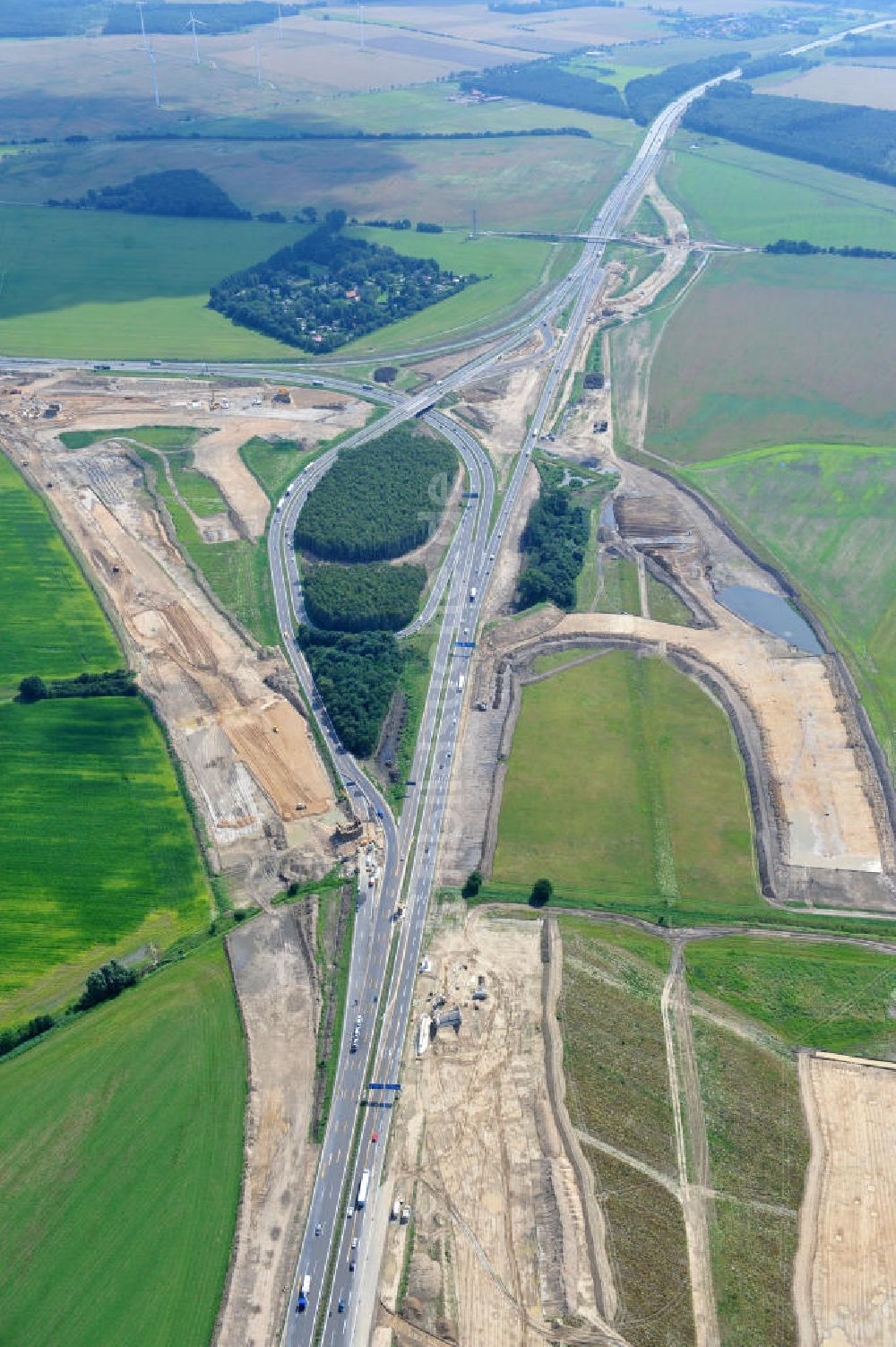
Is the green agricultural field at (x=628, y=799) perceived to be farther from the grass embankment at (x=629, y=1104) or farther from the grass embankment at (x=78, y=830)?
the grass embankment at (x=78, y=830)

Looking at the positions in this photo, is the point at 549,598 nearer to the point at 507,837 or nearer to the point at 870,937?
the point at 507,837

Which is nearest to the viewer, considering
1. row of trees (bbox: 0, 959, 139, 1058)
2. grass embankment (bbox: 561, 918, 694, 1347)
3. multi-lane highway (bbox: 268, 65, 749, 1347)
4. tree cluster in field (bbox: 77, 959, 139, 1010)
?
grass embankment (bbox: 561, 918, 694, 1347)

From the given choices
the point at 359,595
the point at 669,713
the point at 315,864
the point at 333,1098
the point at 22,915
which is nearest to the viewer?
the point at 333,1098

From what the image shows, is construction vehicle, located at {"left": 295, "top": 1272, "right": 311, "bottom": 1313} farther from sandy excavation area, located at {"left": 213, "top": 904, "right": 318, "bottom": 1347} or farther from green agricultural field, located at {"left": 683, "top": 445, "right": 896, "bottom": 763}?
green agricultural field, located at {"left": 683, "top": 445, "right": 896, "bottom": 763}

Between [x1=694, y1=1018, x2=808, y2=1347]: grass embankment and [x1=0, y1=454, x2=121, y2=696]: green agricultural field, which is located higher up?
[x1=0, y1=454, x2=121, y2=696]: green agricultural field

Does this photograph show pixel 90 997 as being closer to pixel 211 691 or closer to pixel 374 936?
pixel 374 936

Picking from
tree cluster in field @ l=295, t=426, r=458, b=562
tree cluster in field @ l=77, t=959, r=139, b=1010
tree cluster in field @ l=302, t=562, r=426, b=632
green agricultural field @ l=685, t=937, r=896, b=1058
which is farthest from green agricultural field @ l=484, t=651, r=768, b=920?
tree cluster in field @ l=295, t=426, r=458, b=562

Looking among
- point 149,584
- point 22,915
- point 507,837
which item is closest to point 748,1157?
point 507,837

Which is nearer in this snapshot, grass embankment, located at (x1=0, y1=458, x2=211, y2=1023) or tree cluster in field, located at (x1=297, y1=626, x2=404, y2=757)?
grass embankment, located at (x1=0, y1=458, x2=211, y2=1023)
